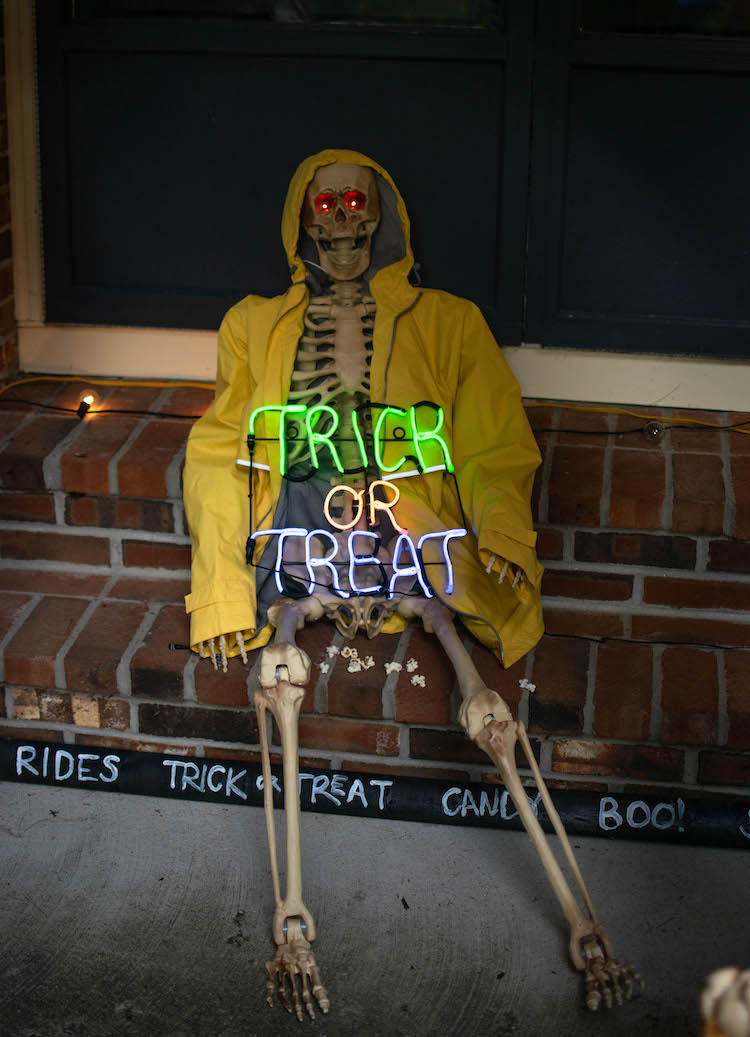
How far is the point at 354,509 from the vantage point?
3150mm

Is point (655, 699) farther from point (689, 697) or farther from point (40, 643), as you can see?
point (40, 643)

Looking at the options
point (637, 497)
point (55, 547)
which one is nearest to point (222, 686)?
point (55, 547)

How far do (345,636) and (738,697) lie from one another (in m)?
0.92

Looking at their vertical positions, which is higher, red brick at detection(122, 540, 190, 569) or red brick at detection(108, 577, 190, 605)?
red brick at detection(122, 540, 190, 569)

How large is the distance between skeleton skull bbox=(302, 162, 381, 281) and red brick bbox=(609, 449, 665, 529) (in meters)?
0.84

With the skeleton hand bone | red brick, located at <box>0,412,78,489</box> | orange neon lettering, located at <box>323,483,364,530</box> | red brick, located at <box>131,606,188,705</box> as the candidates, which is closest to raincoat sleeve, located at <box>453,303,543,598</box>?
orange neon lettering, located at <box>323,483,364,530</box>

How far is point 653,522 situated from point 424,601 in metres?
0.61

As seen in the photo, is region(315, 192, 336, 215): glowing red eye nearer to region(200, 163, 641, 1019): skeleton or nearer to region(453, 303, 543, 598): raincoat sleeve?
region(200, 163, 641, 1019): skeleton

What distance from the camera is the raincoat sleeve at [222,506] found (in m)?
3.03

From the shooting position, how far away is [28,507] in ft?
11.5

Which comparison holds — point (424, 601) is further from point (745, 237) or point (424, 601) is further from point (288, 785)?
point (745, 237)

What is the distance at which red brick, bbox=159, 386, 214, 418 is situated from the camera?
3705mm

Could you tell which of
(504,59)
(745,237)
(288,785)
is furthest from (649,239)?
(288,785)

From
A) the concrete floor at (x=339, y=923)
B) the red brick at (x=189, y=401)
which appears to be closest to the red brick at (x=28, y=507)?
the red brick at (x=189, y=401)
